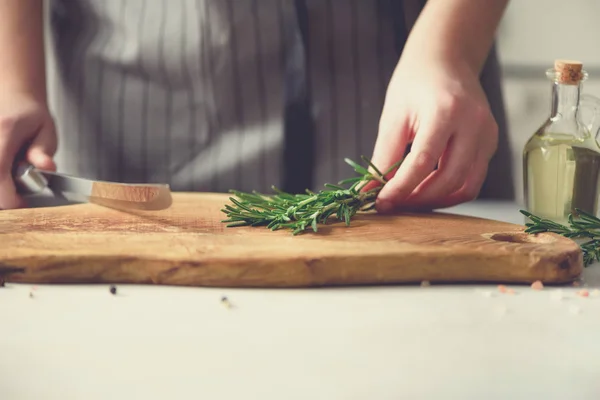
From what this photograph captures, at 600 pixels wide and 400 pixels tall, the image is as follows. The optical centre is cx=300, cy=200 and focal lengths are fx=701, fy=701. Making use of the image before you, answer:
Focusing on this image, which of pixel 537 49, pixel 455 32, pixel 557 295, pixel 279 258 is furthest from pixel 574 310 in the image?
pixel 537 49

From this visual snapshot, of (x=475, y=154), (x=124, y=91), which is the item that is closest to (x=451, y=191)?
(x=475, y=154)

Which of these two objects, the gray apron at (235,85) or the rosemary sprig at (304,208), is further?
the gray apron at (235,85)

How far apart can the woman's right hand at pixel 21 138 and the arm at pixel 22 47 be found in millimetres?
40

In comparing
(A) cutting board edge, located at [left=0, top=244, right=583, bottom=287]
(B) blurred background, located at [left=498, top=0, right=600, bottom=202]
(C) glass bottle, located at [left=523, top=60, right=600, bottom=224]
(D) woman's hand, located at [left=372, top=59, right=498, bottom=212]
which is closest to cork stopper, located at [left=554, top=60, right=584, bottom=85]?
(C) glass bottle, located at [left=523, top=60, right=600, bottom=224]

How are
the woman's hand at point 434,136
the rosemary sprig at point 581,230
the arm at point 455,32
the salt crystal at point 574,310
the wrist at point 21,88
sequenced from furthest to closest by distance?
the wrist at point 21,88 < the arm at point 455,32 < the woman's hand at point 434,136 < the rosemary sprig at point 581,230 < the salt crystal at point 574,310

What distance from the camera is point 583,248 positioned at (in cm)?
75

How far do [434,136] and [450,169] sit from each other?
0.06 m

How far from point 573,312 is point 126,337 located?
377mm

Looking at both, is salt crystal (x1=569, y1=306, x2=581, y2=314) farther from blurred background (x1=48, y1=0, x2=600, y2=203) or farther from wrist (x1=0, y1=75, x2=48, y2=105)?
blurred background (x1=48, y1=0, x2=600, y2=203)

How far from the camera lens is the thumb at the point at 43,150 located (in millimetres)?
983

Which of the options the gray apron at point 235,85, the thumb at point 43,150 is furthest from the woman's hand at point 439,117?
the thumb at point 43,150

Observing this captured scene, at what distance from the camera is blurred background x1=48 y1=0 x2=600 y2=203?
6.66 feet

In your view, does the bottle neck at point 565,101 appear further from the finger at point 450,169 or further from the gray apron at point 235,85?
the gray apron at point 235,85

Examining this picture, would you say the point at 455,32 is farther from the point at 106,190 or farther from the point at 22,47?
the point at 22,47
